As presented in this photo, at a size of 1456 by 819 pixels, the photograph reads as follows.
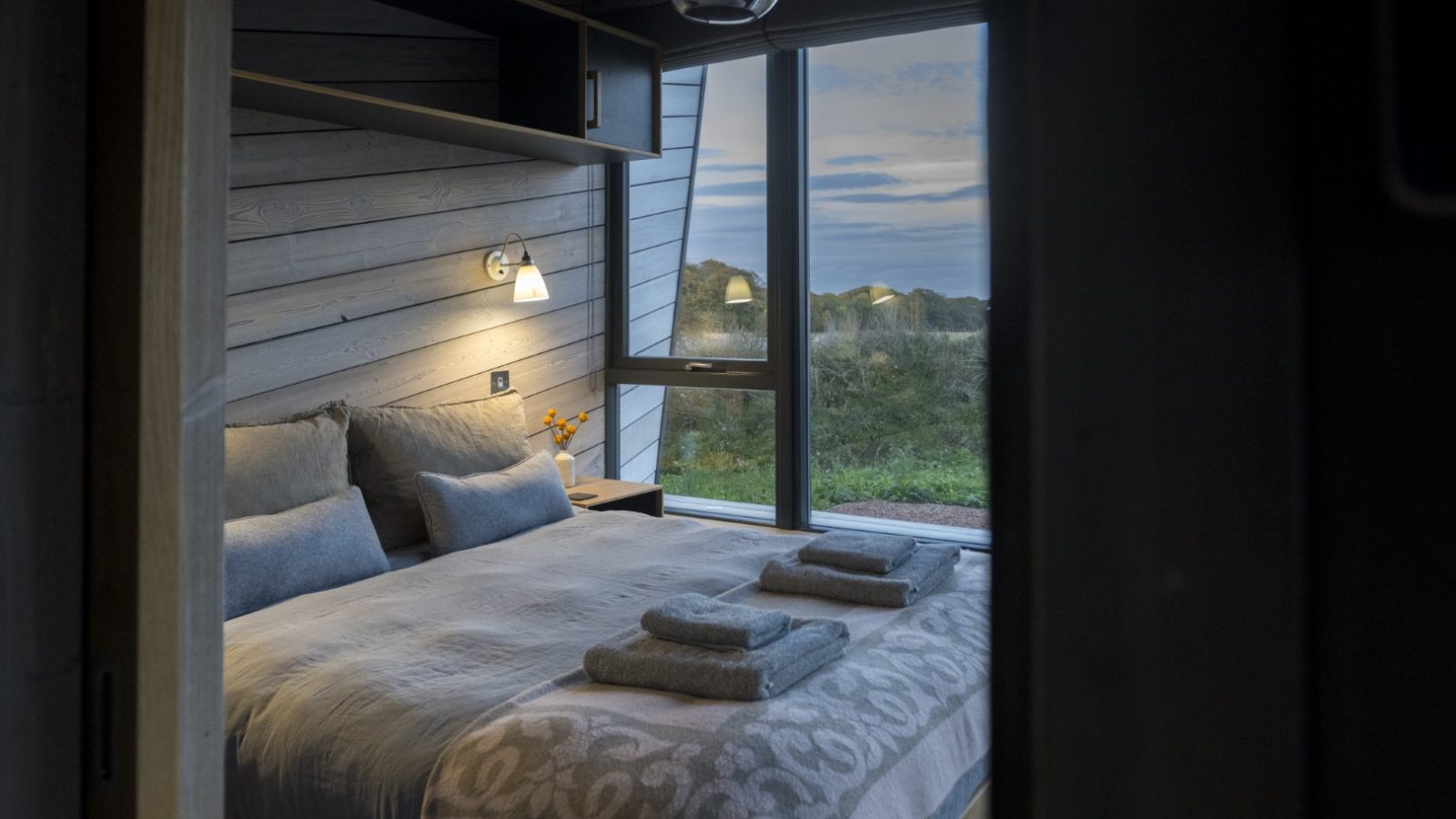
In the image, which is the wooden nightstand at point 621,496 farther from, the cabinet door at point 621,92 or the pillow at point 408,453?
the cabinet door at point 621,92

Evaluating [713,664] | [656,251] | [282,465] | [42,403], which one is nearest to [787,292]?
[656,251]

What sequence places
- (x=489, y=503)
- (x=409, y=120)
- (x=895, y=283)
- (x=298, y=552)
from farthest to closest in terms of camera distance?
(x=895, y=283), (x=409, y=120), (x=489, y=503), (x=298, y=552)

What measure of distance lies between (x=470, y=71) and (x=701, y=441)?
179 centimetres

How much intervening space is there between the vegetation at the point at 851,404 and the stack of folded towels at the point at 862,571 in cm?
109

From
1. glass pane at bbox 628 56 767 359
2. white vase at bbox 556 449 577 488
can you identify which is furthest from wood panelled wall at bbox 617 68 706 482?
white vase at bbox 556 449 577 488

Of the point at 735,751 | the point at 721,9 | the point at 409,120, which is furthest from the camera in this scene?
the point at 409,120

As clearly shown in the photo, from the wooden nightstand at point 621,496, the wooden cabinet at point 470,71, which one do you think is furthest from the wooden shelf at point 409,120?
the wooden nightstand at point 621,496

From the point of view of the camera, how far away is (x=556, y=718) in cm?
181

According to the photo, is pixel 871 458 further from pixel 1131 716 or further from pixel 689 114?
pixel 1131 716

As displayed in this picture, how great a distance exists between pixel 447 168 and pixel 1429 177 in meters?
4.05

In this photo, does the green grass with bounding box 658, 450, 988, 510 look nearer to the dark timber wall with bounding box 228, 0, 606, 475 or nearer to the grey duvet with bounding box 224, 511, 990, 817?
the dark timber wall with bounding box 228, 0, 606, 475

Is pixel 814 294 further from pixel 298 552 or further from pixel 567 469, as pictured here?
pixel 298 552

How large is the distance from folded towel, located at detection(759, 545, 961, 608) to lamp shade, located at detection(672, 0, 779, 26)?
1323 mm

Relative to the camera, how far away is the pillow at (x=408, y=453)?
338 cm
